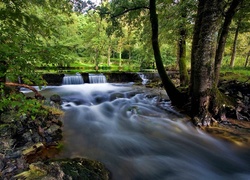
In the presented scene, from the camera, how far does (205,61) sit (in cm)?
463

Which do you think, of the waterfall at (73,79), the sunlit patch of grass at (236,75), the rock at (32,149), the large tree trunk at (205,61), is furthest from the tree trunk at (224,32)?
the waterfall at (73,79)

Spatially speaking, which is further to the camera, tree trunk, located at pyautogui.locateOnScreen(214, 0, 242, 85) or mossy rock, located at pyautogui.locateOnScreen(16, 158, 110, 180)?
tree trunk, located at pyautogui.locateOnScreen(214, 0, 242, 85)

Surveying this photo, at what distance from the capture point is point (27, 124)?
12.1 ft

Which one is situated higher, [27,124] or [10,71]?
[10,71]

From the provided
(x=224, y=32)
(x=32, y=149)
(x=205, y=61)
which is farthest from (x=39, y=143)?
(x=224, y=32)

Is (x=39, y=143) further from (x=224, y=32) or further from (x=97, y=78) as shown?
(x=97, y=78)

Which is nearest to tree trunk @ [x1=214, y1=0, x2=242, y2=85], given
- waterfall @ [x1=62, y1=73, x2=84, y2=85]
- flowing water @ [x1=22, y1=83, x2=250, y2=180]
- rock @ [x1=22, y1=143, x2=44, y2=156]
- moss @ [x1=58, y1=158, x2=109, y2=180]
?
flowing water @ [x1=22, y1=83, x2=250, y2=180]

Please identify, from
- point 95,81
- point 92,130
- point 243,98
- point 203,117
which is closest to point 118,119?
point 92,130

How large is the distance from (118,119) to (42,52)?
3.90 meters

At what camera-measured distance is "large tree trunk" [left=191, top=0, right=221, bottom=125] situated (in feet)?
14.3

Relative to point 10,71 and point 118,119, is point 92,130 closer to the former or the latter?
point 118,119

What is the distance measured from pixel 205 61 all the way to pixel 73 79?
432 inches

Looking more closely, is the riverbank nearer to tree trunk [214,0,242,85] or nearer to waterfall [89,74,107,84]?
tree trunk [214,0,242,85]

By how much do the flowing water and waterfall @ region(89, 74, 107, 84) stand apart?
26.5 feet
